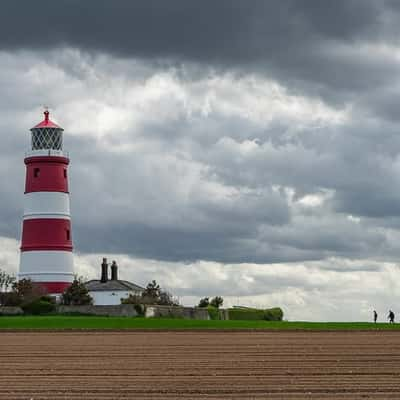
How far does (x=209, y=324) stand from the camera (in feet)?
207

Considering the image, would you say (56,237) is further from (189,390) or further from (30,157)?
(189,390)

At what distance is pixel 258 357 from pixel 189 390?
10.3m

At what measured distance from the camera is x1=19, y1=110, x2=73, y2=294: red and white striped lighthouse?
74.9 metres

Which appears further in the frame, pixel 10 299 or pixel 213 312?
pixel 213 312

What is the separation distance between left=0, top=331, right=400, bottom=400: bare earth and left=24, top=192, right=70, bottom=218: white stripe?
29.9 meters

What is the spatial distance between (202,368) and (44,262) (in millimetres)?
47749

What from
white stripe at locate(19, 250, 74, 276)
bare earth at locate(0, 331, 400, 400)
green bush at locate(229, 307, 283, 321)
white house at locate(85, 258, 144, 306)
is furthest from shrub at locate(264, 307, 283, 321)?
bare earth at locate(0, 331, 400, 400)

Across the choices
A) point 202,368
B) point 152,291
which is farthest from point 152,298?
point 202,368

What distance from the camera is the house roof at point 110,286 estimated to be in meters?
87.4

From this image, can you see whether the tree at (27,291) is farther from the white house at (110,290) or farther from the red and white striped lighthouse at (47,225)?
the white house at (110,290)

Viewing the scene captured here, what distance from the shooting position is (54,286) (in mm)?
76625

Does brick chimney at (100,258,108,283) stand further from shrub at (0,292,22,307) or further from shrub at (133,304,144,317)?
shrub at (133,304,144,317)

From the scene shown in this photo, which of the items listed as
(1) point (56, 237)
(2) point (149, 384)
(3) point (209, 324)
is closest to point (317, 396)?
(2) point (149, 384)

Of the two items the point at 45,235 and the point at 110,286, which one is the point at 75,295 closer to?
the point at 45,235
